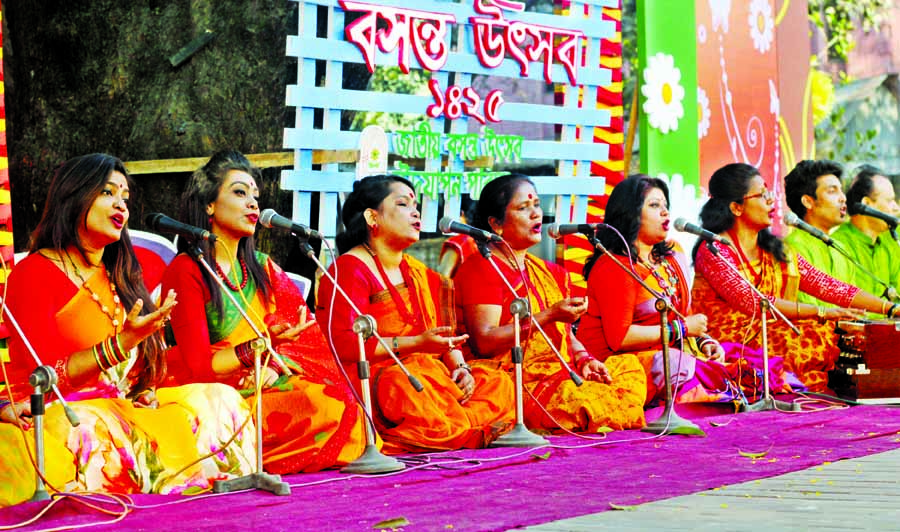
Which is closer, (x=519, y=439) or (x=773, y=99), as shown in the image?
(x=519, y=439)

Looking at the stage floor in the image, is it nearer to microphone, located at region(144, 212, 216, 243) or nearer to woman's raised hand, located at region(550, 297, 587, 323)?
woman's raised hand, located at region(550, 297, 587, 323)

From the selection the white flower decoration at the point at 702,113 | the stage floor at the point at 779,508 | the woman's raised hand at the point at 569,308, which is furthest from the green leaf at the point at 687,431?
the white flower decoration at the point at 702,113

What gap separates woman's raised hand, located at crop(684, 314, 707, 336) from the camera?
6.95 metres

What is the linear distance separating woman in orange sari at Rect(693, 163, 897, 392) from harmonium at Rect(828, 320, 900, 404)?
0.48 ft

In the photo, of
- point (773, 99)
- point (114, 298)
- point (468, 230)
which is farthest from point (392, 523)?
point (773, 99)

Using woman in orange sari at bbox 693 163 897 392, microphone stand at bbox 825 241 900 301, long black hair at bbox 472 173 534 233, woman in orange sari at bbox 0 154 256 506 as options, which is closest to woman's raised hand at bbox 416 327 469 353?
woman in orange sari at bbox 0 154 256 506

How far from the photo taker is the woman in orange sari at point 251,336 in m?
5.20

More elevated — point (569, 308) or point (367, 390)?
point (569, 308)

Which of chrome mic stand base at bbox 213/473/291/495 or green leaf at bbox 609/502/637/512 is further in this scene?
chrome mic stand base at bbox 213/473/291/495

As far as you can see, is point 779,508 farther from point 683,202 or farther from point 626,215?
point 683,202

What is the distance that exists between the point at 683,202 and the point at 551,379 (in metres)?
2.36

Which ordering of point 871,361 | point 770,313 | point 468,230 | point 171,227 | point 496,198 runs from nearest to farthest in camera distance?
point 171,227, point 468,230, point 496,198, point 871,361, point 770,313

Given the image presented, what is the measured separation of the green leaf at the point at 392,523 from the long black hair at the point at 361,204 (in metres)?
2.42

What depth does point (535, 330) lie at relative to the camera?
656cm
